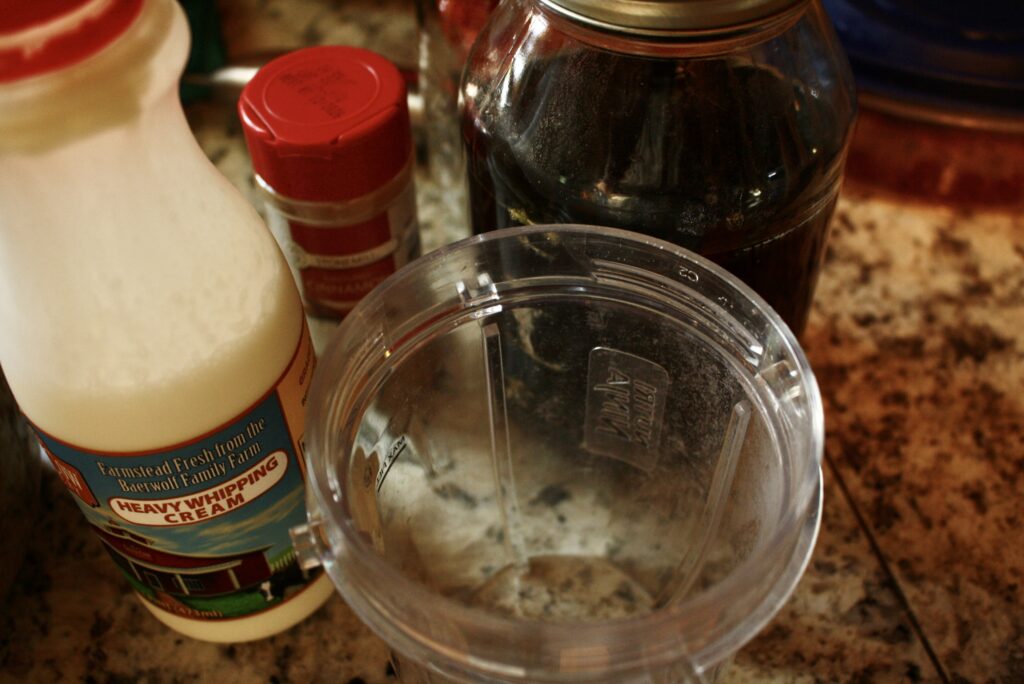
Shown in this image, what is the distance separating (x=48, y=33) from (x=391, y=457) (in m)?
0.25

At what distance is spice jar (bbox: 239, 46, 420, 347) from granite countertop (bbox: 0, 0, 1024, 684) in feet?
0.44

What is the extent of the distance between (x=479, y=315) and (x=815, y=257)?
6.7 inches

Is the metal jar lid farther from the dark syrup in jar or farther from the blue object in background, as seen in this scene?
the blue object in background

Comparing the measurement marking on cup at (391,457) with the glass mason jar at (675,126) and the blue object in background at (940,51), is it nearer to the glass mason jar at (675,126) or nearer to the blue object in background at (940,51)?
the glass mason jar at (675,126)

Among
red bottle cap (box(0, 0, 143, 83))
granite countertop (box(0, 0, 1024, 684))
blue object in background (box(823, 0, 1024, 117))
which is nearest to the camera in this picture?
red bottle cap (box(0, 0, 143, 83))

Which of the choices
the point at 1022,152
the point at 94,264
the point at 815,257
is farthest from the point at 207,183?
the point at 1022,152

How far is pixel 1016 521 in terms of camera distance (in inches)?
22.0

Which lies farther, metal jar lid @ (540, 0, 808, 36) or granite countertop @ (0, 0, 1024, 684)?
granite countertop @ (0, 0, 1024, 684)

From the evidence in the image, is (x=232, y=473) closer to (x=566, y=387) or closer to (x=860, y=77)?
(x=566, y=387)

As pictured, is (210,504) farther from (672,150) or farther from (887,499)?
(887,499)

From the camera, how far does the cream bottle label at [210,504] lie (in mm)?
410

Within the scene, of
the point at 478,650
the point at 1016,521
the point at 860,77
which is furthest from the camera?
the point at 860,77

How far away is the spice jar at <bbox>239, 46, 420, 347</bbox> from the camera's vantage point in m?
0.50

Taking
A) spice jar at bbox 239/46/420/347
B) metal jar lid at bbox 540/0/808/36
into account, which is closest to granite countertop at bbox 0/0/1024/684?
spice jar at bbox 239/46/420/347
